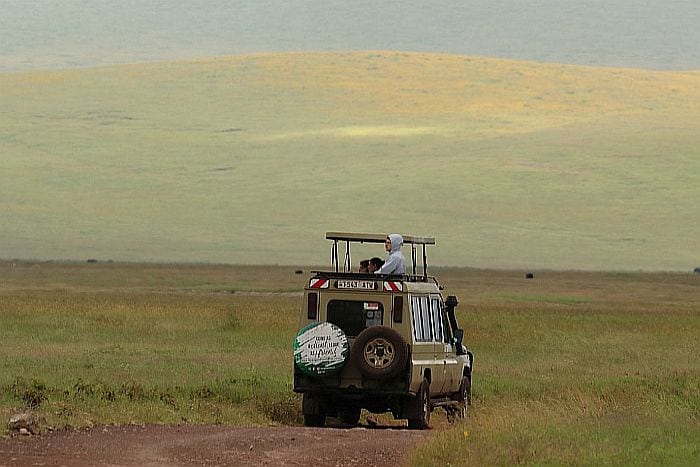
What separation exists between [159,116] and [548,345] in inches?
6276

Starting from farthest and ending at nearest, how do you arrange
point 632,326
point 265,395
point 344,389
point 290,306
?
point 290,306 → point 632,326 → point 265,395 → point 344,389

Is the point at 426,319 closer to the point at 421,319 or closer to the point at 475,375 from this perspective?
the point at 421,319

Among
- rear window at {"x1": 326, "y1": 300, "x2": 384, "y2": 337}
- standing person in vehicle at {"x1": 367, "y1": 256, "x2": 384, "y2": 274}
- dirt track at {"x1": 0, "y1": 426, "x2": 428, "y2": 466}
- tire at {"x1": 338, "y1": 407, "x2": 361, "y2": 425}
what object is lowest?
tire at {"x1": 338, "y1": 407, "x2": 361, "y2": 425}

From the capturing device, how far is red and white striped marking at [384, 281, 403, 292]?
20.0 m

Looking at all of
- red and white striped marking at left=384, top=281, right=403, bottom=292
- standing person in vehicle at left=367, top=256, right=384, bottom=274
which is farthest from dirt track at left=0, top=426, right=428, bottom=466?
standing person in vehicle at left=367, top=256, right=384, bottom=274

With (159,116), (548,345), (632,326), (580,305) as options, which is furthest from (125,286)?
(159,116)

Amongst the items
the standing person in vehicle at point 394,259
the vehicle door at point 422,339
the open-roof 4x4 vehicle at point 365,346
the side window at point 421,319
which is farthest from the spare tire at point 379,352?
the standing person in vehicle at point 394,259

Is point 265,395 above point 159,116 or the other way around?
the other way around

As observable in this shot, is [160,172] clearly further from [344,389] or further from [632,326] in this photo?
[344,389]

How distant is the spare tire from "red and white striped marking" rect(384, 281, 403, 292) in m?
0.53

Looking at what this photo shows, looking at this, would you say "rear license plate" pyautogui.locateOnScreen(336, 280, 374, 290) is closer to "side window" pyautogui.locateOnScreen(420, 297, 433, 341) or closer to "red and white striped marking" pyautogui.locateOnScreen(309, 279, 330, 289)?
"red and white striped marking" pyautogui.locateOnScreen(309, 279, 330, 289)

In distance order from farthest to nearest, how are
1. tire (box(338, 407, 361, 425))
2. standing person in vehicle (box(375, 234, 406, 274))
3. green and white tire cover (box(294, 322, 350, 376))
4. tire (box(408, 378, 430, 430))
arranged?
tire (box(338, 407, 361, 425))
standing person in vehicle (box(375, 234, 406, 274))
tire (box(408, 378, 430, 430))
green and white tire cover (box(294, 322, 350, 376))

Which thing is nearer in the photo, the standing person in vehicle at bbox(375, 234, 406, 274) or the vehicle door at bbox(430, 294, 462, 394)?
the standing person in vehicle at bbox(375, 234, 406, 274)

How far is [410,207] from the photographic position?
486 feet
